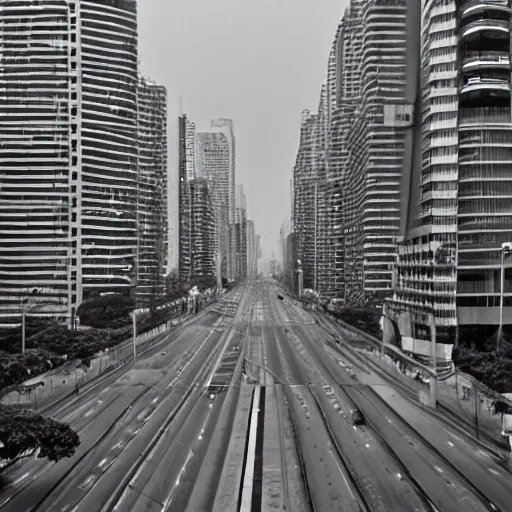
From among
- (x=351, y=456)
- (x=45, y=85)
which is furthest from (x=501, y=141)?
(x=45, y=85)

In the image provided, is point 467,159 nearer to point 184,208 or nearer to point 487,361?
point 487,361

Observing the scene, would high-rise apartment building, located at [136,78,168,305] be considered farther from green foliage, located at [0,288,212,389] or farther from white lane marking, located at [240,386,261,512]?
white lane marking, located at [240,386,261,512]

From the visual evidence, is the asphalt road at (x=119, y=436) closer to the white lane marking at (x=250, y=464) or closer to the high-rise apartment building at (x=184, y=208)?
the white lane marking at (x=250, y=464)

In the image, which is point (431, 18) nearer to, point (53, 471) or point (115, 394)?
point (115, 394)

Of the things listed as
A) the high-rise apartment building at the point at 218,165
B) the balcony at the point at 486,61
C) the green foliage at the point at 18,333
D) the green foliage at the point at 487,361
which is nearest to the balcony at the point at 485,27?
the balcony at the point at 486,61

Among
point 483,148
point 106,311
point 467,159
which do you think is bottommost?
point 106,311

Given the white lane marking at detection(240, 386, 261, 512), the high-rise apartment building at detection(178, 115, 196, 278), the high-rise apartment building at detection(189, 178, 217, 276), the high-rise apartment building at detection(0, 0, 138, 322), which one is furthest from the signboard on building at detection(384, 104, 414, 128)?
the high-rise apartment building at detection(189, 178, 217, 276)

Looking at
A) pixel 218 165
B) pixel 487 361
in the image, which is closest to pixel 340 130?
pixel 487 361
